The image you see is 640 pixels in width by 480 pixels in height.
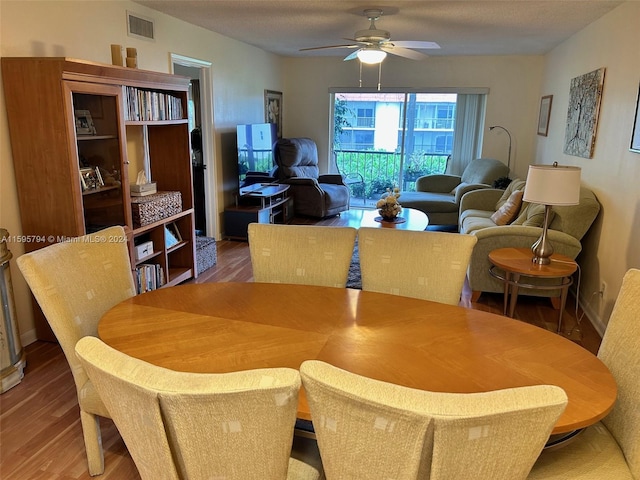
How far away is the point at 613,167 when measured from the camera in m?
3.51

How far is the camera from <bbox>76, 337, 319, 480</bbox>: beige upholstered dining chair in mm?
916

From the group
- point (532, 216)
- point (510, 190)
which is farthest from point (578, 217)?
point (510, 190)

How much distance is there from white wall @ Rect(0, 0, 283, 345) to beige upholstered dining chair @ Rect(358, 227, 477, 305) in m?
2.05

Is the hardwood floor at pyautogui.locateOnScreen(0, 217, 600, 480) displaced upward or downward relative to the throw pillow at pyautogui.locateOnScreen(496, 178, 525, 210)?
downward

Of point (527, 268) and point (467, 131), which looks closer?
point (527, 268)

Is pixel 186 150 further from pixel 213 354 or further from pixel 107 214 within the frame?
pixel 213 354

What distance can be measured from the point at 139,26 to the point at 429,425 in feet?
13.1

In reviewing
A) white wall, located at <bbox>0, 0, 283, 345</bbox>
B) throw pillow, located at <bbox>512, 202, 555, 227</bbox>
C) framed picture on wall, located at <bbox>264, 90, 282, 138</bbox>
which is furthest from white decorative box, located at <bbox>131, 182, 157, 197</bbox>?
framed picture on wall, located at <bbox>264, 90, 282, 138</bbox>

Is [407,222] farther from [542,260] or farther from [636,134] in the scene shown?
Result: [636,134]

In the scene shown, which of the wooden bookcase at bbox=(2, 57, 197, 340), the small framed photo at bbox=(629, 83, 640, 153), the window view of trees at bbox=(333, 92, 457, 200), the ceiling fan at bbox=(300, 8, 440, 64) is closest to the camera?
the wooden bookcase at bbox=(2, 57, 197, 340)

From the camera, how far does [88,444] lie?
6.08ft

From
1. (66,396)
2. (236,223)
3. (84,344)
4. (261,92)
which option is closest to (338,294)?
(84,344)

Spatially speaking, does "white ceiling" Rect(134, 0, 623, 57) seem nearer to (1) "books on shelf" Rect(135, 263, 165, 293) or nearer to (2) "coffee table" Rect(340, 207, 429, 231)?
(2) "coffee table" Rect(340, 207, 429, 231)

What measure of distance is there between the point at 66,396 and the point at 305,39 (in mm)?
4425
